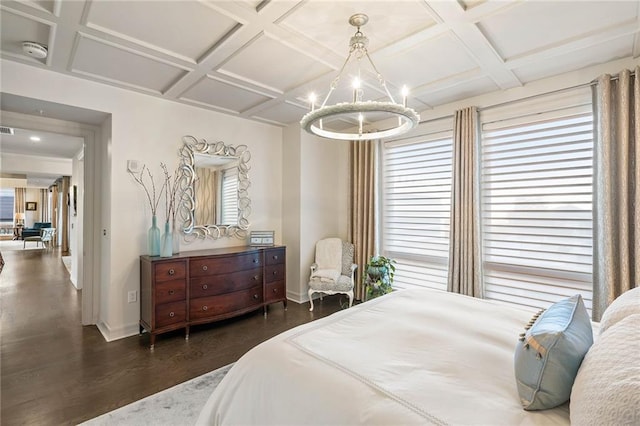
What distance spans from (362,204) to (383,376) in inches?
135

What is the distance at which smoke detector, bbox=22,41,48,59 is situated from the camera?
2320mm

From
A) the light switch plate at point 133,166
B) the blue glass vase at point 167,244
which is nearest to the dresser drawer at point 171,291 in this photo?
the blue glass vase at point 167,244

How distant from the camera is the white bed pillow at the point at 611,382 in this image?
72 cm

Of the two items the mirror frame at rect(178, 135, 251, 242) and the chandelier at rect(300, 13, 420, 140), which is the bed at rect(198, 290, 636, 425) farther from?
the mirror frame at rect(178, 135, 251, 242)

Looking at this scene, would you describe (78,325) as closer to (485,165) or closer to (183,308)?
(183,308)

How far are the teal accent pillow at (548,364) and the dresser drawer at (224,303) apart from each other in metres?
3.07

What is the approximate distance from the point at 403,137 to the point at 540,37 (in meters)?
1.98

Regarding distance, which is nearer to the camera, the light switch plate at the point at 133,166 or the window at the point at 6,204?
the light switch plate at the point at 133,166

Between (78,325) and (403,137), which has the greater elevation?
(403,137)

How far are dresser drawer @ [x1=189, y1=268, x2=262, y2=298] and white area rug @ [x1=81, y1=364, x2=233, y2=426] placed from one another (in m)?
1.10

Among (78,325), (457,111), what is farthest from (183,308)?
(457,111)

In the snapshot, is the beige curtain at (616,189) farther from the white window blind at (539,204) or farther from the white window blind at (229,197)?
the white window blind at (229,197)

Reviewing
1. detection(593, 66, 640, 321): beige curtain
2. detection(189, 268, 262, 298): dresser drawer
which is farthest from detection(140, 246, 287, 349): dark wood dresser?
detection(593, 66, 640, 321): beige curtain

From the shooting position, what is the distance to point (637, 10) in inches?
79.8
